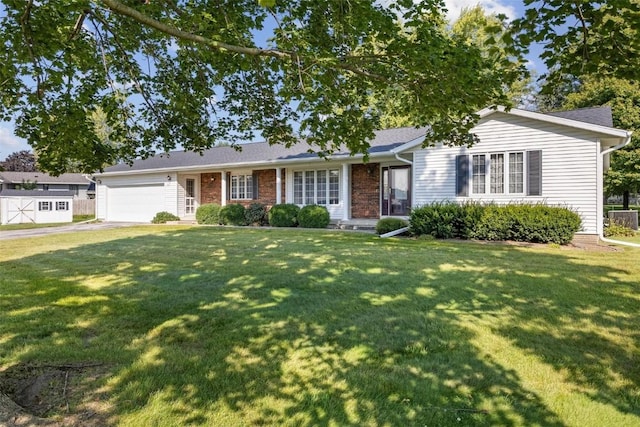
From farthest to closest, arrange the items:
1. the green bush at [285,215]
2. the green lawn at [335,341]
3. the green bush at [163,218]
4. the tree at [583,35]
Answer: the green bush at [163,218] → the green bush at [285,215] → the tree at [583,35] → the green lawn at [335,341]

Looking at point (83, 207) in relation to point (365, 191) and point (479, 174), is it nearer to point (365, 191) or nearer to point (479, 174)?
point (365, 191)

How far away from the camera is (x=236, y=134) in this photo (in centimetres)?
693

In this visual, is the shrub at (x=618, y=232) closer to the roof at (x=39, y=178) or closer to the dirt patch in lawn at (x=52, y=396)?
the dirt patch in lawn at (x=52, y=396)

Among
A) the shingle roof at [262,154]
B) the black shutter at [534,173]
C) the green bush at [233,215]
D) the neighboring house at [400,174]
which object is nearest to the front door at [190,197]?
the neighboring house at [400,174]

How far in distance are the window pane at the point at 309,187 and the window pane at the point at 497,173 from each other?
24.7 ft

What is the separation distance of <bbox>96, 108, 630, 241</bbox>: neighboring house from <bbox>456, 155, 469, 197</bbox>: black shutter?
32 millimetres

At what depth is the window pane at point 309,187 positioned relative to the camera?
58.0 ft

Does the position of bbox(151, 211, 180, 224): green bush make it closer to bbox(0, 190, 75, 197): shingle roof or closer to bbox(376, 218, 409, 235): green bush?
bbox(0, 190, 75, 197): shingle roof

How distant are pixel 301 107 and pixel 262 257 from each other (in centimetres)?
454

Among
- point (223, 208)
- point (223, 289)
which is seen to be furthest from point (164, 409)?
point (223, 208)

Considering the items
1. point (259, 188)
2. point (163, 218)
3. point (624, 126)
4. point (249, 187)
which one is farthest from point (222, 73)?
point (624, 126)

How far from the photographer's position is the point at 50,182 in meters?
42.0

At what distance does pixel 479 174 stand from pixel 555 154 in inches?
85.2

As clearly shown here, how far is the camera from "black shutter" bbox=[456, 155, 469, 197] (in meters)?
13.0
